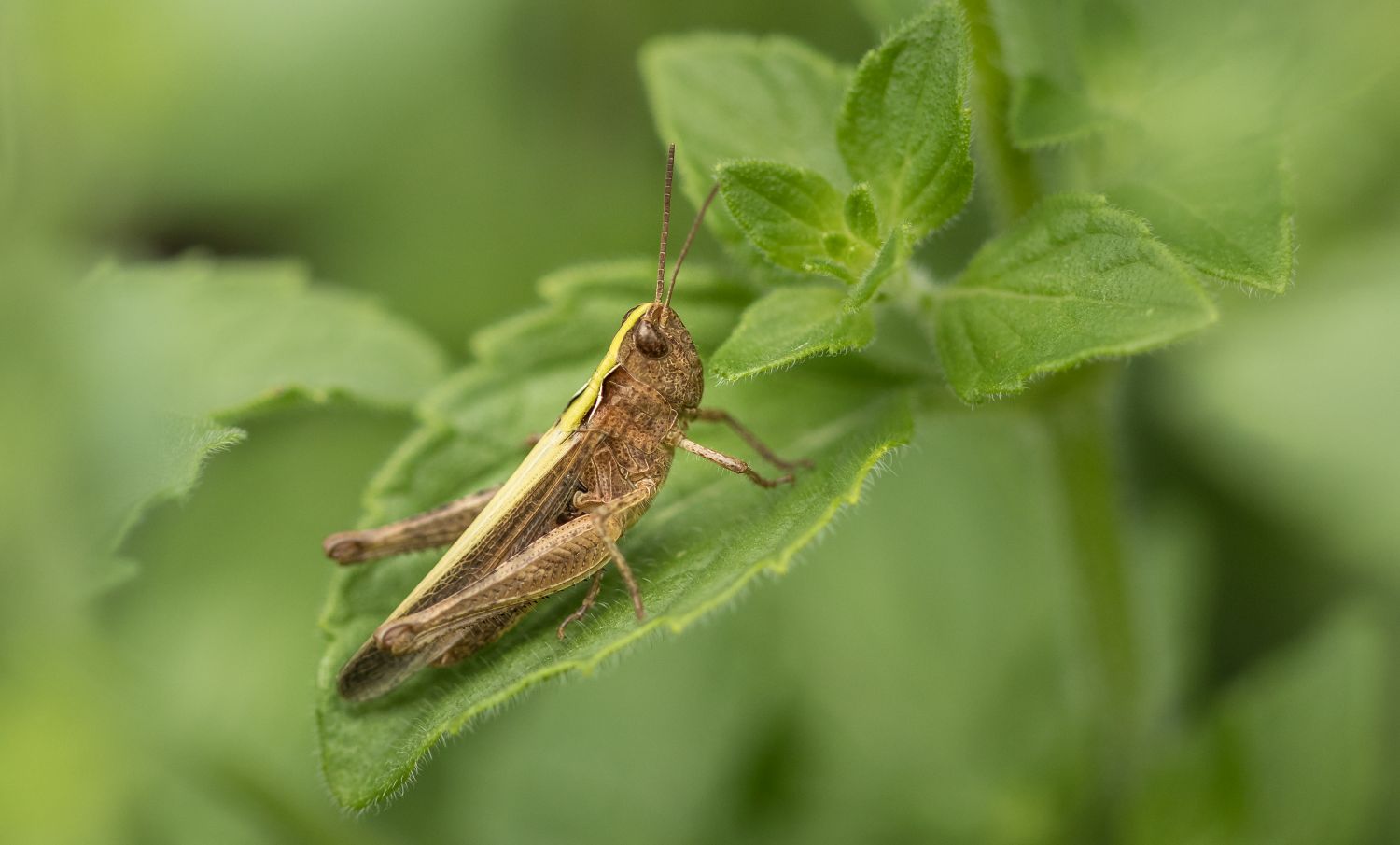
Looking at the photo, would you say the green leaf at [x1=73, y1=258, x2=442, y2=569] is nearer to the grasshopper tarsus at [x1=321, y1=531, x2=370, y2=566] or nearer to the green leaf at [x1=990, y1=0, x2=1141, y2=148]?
the grasshopper tarsus at [x1=321, y1=531, x2=370, y2=566]

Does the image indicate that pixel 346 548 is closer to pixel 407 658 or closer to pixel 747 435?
pixel 407 658

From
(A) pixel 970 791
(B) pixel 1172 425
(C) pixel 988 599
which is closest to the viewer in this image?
(A) pixel 970 791

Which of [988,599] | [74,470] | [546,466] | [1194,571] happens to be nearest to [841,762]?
[988,599]

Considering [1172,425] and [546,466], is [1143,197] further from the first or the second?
[1172,425]

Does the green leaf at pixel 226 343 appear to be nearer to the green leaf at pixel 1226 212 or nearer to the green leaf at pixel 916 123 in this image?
the green leaf at pixel 916 123

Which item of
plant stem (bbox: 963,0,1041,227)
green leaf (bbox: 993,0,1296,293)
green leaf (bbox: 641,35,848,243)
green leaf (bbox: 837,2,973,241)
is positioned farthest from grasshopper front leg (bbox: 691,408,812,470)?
green leaf (bbox: 993,0,1296,293)
